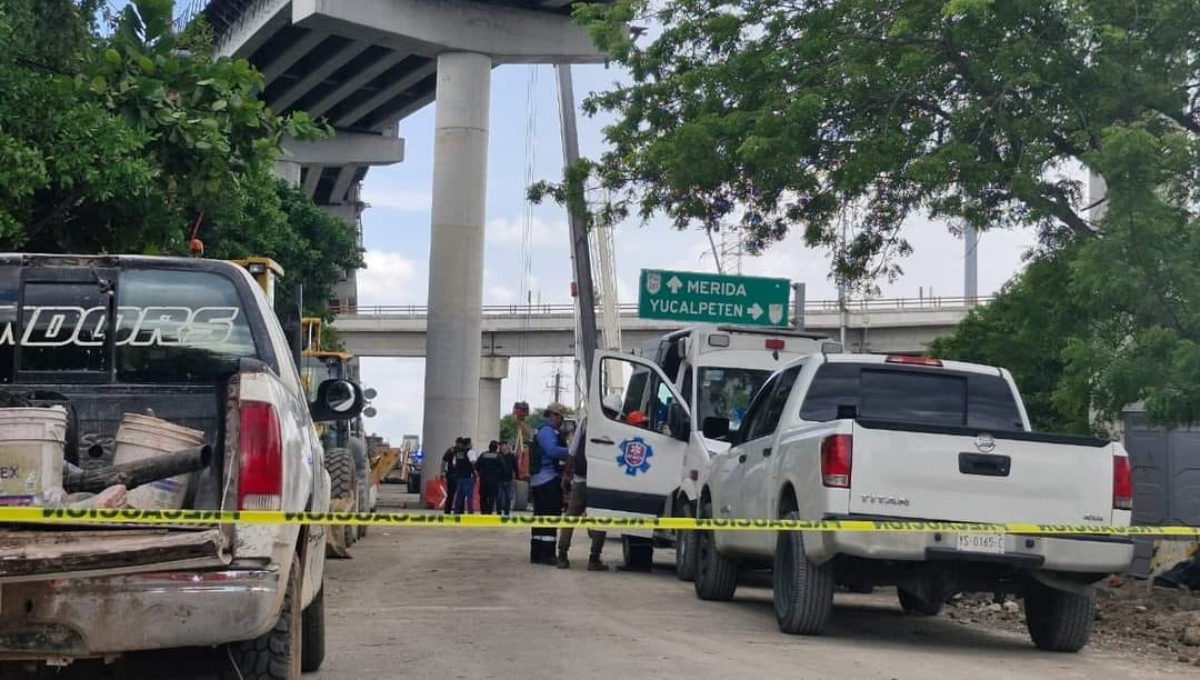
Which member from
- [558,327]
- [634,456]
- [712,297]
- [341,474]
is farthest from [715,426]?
[558,327]

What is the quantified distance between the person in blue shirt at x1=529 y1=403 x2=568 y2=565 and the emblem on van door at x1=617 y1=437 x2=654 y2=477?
3.57 feet

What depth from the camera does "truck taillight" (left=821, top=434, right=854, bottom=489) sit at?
10211 mm

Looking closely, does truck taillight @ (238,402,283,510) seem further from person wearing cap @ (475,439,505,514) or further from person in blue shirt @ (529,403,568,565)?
person wearing cap @ (475,439,505,514)

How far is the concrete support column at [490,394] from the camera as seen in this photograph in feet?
222

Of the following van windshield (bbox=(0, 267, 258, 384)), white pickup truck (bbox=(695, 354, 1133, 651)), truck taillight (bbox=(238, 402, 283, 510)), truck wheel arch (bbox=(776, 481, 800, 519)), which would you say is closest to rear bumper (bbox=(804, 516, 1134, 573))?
white pickup truck (bbox=(695, 354, 1133, 651))

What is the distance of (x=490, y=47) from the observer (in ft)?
149

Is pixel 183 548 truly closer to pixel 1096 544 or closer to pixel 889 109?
pixel 1096 544

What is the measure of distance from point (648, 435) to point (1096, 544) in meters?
7.77

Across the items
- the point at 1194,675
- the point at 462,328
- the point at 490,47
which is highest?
the point at 490,47

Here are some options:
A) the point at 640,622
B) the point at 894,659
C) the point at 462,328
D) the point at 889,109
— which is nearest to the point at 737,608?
the point at 640,622

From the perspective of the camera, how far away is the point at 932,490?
10.3 metres

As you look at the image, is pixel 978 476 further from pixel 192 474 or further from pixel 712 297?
pixel 712 297

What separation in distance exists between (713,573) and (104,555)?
9.06 metres

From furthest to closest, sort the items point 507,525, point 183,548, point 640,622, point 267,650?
point 640,622
point 507,525
point 267,650
point 183,548
